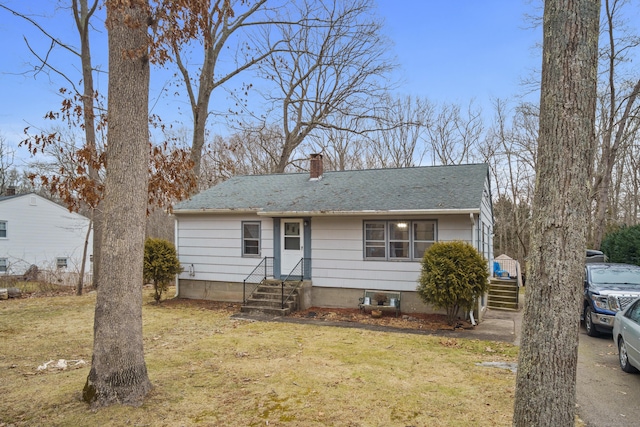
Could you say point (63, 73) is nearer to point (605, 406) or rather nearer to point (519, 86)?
point (605, 406)

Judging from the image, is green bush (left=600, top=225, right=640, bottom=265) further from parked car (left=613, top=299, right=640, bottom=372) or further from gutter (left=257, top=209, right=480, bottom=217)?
parked car (left=613, top=299, right=640, bottom=372)

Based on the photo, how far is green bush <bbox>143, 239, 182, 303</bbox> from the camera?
39.6ft

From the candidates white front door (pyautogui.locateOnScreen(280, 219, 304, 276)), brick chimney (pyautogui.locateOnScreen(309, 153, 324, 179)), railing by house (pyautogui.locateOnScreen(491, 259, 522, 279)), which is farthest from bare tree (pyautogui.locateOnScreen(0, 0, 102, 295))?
railing by house (pyautogui.locateOnScreen(491, 259, 522, 279))

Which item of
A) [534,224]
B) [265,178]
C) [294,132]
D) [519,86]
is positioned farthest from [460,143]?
[534,224]

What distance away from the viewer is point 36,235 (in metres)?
25.1

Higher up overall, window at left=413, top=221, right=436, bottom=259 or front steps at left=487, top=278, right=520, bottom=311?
window at left=413, top=221, right=436, bottom=259

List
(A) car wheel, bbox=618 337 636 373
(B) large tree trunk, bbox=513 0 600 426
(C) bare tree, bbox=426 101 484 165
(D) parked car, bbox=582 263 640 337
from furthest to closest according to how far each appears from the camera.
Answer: (C) bare tree, bbox=426 101 484 165 < (D) parked car, bbox=582 263 640 337 < (A) car wheel, bbox=618 337 636 373 < (B) large tree trunk, bbox=513 0 600 426

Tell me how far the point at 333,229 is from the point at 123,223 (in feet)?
24.0

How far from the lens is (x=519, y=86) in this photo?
20656mm

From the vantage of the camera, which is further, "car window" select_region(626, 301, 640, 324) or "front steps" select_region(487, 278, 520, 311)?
"front steps" select_region(487, 278, 520, 311)

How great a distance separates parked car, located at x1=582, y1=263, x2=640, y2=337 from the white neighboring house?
23.0 meters

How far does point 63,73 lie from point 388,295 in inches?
426

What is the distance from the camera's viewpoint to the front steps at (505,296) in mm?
12891

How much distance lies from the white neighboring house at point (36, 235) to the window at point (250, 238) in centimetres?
Answer: 1404
